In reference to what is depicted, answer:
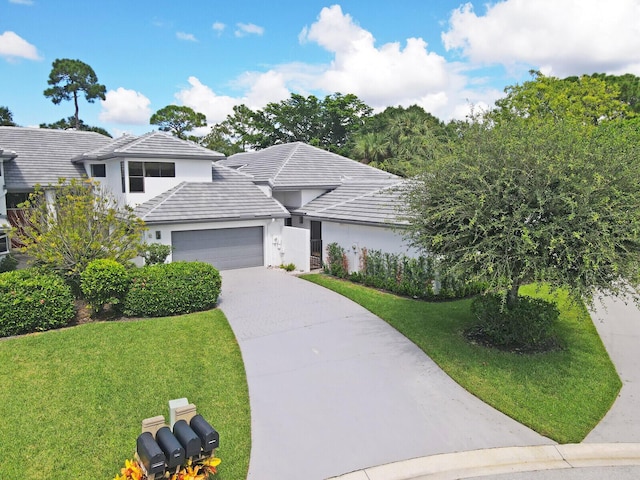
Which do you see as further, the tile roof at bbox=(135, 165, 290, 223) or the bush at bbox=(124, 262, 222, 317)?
the tile roof at bbox=(135, 165, 290, 223)

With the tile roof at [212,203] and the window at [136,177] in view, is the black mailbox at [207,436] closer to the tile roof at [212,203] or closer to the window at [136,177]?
the tile roof at [212,203]

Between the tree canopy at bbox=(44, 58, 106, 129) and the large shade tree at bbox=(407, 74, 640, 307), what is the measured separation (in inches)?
2108

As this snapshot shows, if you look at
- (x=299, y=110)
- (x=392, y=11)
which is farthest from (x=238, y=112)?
(x=392, y=11)

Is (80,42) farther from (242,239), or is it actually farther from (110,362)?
(110,362)

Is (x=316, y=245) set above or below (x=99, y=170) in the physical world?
below

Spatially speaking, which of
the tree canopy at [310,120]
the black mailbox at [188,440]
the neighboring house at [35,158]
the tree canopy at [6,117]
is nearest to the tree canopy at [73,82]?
the tree canopy at [6,117]

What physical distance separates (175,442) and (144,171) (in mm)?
16147

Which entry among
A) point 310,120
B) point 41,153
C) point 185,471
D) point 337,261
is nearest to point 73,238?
point 185,471

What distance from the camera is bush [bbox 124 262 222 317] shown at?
12148mm

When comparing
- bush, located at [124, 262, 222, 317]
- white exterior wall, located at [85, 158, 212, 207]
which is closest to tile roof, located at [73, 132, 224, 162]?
white exterior wall, located at [85, 158, 212, 207]

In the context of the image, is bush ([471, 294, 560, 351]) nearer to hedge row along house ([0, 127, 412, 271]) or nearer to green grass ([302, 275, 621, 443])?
green grass ([302, 275, 621, 443])

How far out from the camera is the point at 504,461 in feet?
20.7

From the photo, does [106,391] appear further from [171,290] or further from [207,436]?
[171,290]

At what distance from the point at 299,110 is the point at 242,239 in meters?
33.0
